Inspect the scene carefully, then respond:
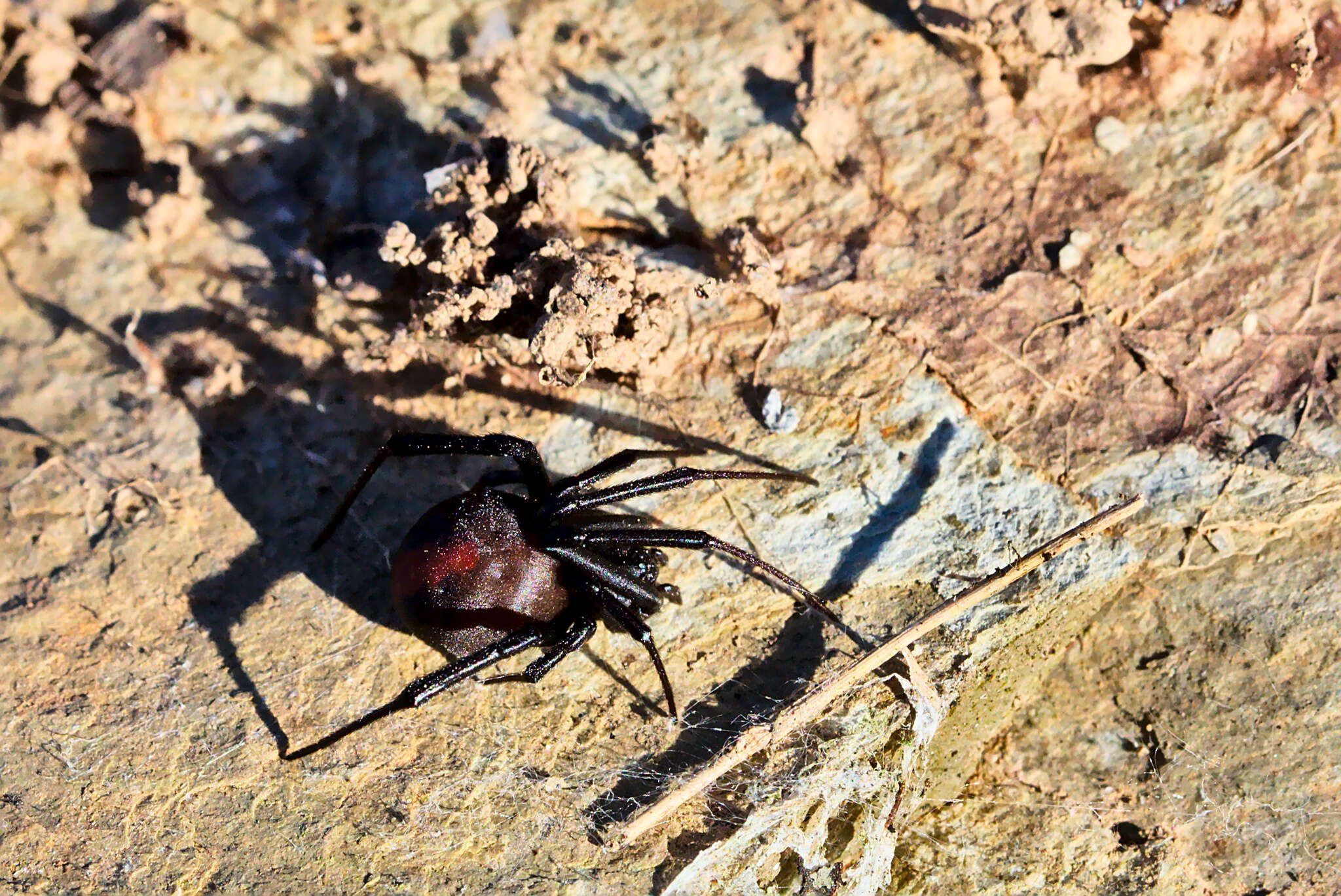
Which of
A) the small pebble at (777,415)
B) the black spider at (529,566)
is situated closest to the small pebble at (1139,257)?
the small pebble at (777,415)


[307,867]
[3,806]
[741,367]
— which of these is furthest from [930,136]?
[3,806]

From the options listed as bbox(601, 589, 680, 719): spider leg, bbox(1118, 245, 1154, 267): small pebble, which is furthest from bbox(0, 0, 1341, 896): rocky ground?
bbox(601, 589, 680, 719): spider leg

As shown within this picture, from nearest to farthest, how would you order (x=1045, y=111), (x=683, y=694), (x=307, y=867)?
(x=307, y=867), (x=683, y=694), (x=1045, y=111)

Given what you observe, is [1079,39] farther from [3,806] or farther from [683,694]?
[3,806]

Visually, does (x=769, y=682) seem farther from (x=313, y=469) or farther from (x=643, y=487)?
(x=313, y=469)

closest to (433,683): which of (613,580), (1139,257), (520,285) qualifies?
(613,580)
